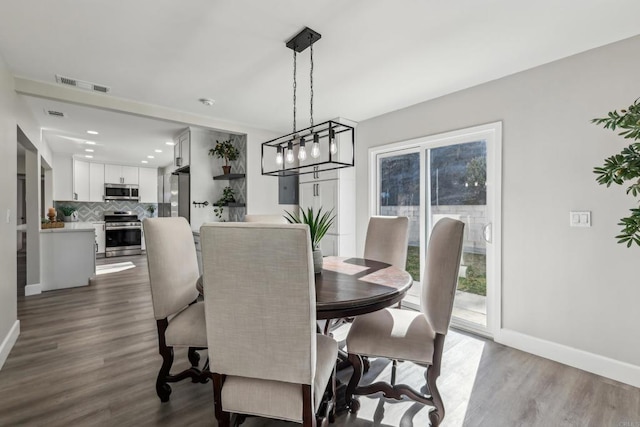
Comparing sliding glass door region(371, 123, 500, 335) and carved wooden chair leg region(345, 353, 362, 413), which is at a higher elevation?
sliding glass door region(371, 123, 500, 335)

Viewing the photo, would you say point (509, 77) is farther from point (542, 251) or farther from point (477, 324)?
point (477, 324)

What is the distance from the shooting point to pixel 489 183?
2.89m

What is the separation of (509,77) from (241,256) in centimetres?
290

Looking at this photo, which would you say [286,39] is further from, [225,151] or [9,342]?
[9,342]

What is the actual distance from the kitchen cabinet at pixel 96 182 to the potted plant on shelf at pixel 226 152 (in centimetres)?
→ 465

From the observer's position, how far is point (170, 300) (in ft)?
6.08

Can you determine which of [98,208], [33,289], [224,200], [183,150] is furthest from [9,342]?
[98,208]

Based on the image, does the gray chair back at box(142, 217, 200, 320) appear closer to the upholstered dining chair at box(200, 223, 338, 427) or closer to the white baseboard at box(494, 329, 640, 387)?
the upholstered dining chair at box(200, 223, 338, 427)

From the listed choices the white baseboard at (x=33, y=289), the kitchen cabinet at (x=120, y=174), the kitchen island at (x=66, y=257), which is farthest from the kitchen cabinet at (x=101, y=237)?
the white baseboard at (x=33, y=289)

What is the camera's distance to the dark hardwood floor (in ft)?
5.49

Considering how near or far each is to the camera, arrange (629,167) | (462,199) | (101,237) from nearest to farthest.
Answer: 1. (629,167)
2. (462,199)
3. (101,237)

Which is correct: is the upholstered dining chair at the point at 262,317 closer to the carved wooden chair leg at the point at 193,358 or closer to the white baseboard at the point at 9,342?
the carved wooden chair leg at the point at 193,358

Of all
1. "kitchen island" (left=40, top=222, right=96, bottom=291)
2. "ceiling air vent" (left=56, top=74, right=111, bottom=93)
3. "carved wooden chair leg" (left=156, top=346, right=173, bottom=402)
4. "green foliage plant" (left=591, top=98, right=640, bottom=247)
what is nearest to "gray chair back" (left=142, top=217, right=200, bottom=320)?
"carved wooden chair leg" (left=156, top=346, right=173, bottom=402)

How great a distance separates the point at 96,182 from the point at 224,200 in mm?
4807
